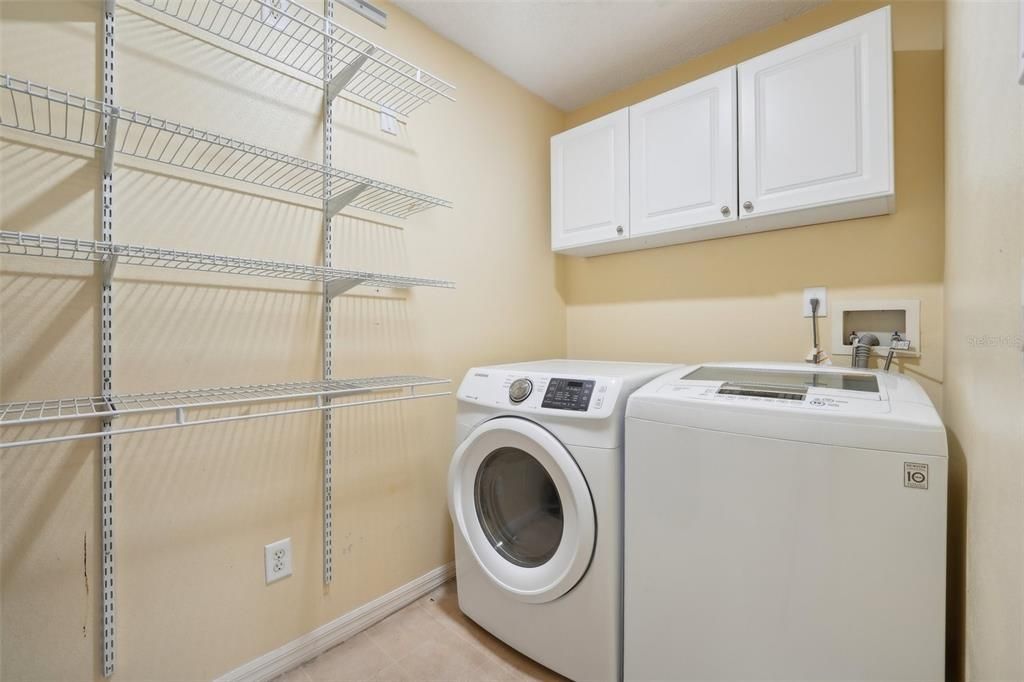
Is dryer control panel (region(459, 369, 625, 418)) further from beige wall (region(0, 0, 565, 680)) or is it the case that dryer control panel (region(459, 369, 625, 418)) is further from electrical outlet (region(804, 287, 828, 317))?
electrical outlet (region(804, 287, 828, 317))

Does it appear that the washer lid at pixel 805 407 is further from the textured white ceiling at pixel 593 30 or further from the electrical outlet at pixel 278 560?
the textured white ceiling at pixel 593 30

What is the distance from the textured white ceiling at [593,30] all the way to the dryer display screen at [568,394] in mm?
1422

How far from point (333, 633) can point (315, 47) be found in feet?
6.17

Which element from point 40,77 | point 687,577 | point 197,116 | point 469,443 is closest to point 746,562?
point 687,577

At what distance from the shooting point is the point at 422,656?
142cm

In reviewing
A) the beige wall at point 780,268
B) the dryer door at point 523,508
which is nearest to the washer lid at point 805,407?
the dryer door at point 523,508

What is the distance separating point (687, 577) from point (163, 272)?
1.60 meters

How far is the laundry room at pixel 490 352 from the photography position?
0.90m

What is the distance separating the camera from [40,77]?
0.98 m

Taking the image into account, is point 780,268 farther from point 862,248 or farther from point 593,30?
point 593,30

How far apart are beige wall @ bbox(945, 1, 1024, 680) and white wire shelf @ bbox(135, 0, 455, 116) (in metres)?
1.27

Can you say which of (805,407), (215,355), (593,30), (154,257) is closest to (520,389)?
(805,407)

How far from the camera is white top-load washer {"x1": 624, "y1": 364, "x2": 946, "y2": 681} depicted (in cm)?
87

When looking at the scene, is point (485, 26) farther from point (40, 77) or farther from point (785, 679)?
point (785, 679)
